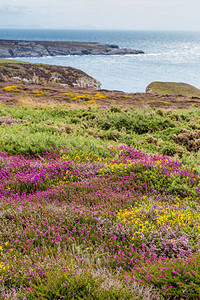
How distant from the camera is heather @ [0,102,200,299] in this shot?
2941 millimetres

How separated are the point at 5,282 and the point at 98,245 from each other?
1491mm

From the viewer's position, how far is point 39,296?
283 cm

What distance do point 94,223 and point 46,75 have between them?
86354 millimetres

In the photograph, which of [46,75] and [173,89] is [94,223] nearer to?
[173,89]

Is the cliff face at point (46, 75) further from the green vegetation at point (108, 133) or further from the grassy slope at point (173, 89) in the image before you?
the green vegetation at point (108, 133)

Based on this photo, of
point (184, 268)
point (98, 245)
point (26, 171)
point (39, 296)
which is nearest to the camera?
point (39, 296)

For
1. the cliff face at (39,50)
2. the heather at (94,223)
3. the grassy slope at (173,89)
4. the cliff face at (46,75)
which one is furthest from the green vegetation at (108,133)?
the cliff face at (39,50)

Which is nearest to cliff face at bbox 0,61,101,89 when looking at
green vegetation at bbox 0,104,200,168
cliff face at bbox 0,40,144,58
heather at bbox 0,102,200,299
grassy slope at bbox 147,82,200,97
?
grassy slope at bbox 147,82,200,97

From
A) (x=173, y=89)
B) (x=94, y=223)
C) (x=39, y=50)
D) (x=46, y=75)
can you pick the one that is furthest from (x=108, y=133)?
(x=39, y=50)

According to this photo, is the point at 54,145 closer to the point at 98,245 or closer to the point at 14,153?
the point at 14,153

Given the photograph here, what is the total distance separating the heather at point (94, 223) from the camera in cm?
294

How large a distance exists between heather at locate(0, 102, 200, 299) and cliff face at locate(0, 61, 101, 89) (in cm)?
7516

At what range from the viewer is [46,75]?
83.5m

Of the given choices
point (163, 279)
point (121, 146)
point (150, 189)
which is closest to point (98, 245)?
point (163, 279)
